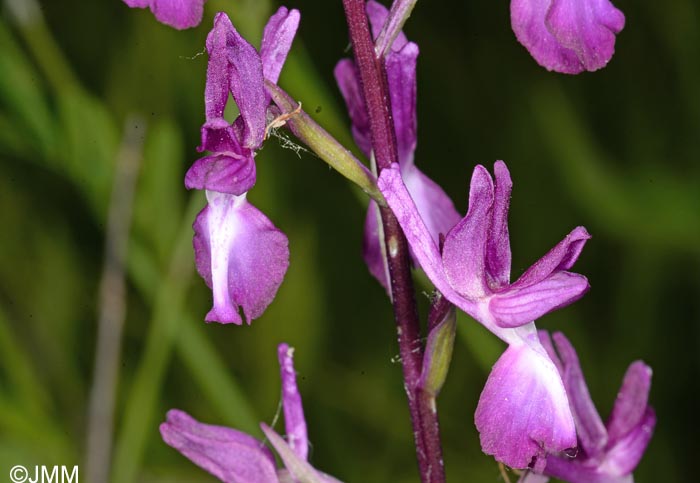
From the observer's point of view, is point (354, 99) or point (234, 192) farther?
point (354, 99)

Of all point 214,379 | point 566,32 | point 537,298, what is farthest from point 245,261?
point 214,379

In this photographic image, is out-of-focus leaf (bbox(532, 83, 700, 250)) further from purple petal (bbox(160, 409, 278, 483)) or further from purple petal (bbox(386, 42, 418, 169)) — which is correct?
purple petal (bbox(160, 409, 278, 483))

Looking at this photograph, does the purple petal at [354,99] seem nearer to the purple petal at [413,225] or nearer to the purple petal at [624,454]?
the purple petal at [413,225]

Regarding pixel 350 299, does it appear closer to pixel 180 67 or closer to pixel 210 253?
pixel 180 67

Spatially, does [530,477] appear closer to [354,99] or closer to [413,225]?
[413,225]

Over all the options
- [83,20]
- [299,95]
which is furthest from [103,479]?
[83,20]
